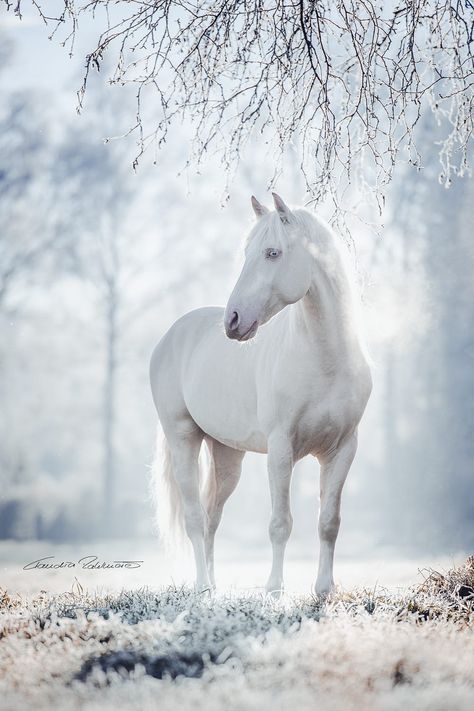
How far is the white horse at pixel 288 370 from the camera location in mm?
4434

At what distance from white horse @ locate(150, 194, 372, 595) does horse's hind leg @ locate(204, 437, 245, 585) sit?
1.34 ft

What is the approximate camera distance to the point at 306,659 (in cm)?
296

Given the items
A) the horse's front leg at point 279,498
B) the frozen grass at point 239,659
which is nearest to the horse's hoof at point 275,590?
the horse's front leg at point 279,498

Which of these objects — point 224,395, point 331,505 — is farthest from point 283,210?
point 331,505

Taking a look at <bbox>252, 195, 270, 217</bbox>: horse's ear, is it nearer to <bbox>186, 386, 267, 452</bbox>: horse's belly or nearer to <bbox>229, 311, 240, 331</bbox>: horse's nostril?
<bbox>229, 311, 240, 331</bbox>: horse's nostril

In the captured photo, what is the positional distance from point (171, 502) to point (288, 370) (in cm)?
198

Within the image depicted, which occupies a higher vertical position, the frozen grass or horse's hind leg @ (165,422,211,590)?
horse's hind leg @ (165,422,211,590)

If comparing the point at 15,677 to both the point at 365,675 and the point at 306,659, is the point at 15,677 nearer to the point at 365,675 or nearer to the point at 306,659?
the point at 306,659

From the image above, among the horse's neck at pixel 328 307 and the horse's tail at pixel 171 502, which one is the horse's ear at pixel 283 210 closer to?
the horse's neck at pixel 328 307

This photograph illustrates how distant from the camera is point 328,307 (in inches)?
183

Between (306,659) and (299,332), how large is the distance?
7.08ft

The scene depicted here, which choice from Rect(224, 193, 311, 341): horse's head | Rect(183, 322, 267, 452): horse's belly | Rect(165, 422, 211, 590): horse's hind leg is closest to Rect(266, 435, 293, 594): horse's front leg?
Rect(183, 322, 267, 452): horse's belly

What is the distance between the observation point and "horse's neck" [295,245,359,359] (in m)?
4.62

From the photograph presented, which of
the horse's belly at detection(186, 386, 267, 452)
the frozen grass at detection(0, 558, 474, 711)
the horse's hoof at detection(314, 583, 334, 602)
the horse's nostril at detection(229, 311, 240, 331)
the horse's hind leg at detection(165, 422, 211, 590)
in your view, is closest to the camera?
the frozen grass at detection(0, 558, 474, 711)
